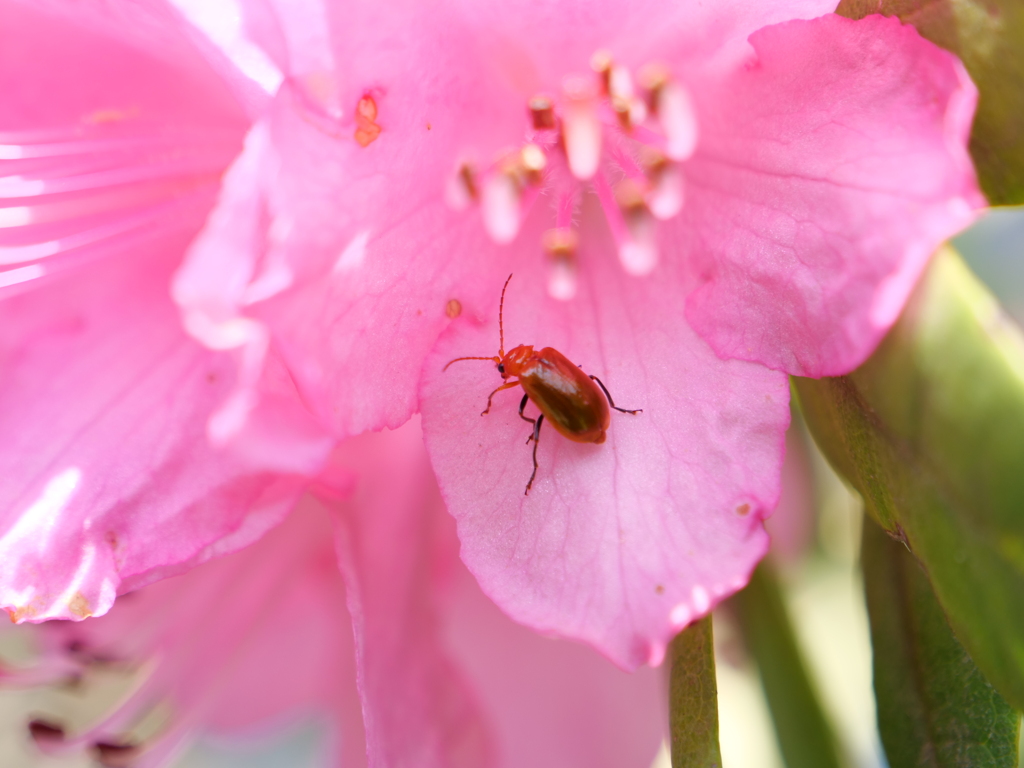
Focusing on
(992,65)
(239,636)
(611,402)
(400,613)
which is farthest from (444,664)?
(992,65)

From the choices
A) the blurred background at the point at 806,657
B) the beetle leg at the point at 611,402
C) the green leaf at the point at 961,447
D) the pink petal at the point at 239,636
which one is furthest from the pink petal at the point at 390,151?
the blurred background at the point at 806,657

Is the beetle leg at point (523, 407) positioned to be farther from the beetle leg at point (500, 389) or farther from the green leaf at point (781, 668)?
the green leaf at point (781, 668)

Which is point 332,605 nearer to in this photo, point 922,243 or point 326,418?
point 326,418

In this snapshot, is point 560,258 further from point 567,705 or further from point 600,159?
point 567,705

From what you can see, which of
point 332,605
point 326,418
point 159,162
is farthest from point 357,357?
point 332,605

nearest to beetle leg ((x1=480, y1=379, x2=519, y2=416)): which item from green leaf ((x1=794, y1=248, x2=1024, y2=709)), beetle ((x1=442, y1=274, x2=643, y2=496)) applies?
beetle ((x1=442, y1=274, x2=643, y2=496))
